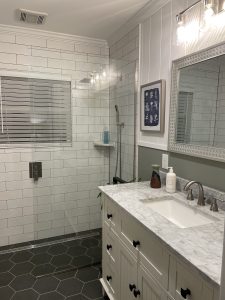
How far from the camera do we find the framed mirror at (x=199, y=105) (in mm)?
1366


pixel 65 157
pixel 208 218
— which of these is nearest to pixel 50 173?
pixel 65 157

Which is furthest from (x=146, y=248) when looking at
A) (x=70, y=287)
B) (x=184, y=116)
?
(x=70, y=287)

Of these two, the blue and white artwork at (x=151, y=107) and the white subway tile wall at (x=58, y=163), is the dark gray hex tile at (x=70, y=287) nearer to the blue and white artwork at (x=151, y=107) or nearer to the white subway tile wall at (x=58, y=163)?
the white subway tile wall at (x=58, y=163)

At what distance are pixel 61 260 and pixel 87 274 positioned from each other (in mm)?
365

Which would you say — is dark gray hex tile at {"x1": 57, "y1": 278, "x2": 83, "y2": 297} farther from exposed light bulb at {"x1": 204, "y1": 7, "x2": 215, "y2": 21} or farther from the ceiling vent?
the ceiling vent

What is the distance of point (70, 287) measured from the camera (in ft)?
6.63

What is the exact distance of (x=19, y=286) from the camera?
6.65ft

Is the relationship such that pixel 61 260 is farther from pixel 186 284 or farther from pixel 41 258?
pixel 186 284

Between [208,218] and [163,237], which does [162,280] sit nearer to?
[163,237]

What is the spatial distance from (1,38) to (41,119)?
95 centimetres

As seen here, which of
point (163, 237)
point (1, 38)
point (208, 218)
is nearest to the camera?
point (163, 237)

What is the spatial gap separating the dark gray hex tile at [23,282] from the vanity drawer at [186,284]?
161cm

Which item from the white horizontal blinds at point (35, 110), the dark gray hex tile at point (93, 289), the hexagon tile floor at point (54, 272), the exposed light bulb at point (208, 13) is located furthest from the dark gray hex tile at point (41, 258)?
the exposed light bulb at point (208, 13)

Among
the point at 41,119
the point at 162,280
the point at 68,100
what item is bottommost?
the point at 162,280
